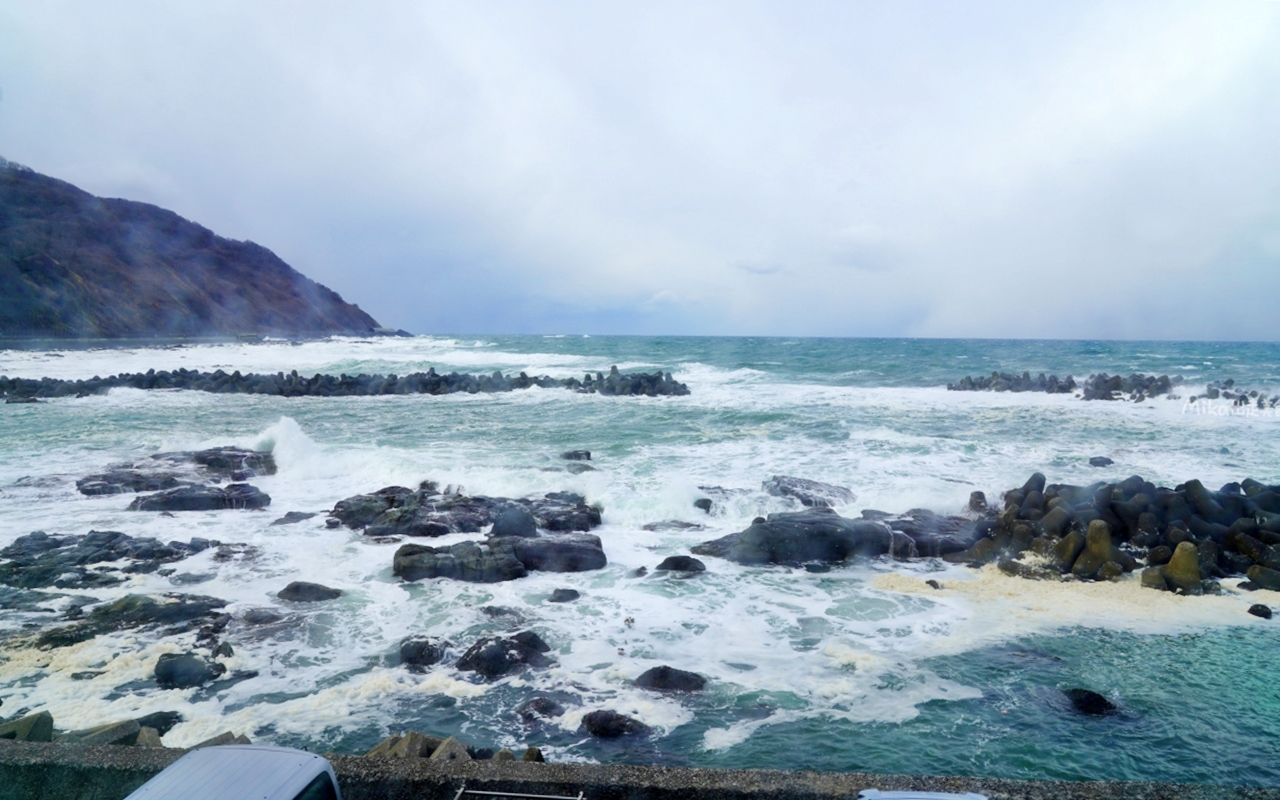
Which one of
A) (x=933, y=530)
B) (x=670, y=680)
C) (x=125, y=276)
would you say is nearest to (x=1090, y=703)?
(x=670, y=680)

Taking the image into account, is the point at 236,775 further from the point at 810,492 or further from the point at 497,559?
the point at 810,492

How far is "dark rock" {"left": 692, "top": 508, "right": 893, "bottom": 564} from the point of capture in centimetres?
1176

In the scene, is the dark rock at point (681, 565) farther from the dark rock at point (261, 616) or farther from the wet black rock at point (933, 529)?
the dark rock at point (261, 616)

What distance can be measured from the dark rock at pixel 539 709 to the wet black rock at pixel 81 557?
7292 millimetres

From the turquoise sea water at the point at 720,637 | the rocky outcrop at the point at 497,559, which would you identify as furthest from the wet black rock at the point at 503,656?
the rocky outcrop at the point at 497,559

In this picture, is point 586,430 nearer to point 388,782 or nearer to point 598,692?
point 598,692

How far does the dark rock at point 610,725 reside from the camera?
21.5 feet

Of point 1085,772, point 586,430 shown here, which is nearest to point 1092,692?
point 1085,772

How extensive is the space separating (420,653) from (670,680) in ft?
9.53

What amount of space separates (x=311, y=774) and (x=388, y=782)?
90 centimetres

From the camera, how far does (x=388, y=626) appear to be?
9062mm

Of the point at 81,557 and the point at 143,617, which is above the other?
the point at 81,557

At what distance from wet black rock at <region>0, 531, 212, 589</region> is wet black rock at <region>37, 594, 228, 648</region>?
4.91 feet

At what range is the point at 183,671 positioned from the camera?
298 inches
